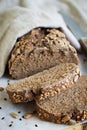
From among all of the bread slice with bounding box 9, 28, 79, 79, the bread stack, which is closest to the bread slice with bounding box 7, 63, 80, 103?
the bread stack

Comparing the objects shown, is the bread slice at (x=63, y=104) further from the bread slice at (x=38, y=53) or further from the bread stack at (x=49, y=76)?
the bread slice at (x=38, y=53)

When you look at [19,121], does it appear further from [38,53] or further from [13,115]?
[38,53]

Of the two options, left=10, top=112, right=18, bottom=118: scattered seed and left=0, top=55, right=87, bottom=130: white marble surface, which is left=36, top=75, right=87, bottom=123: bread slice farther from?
left=10, top=112, right=18, bottom=118: scattered seed

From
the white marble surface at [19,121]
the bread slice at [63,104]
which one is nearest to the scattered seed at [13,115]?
the white marble surface at [19,121]

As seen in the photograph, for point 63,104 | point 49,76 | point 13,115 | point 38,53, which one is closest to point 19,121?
point 13,115

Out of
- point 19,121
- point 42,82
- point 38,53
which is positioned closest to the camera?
point 19,121

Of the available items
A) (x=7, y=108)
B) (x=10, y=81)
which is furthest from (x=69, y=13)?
(x=7, y=108)

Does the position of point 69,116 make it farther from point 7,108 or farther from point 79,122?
point 7,108
